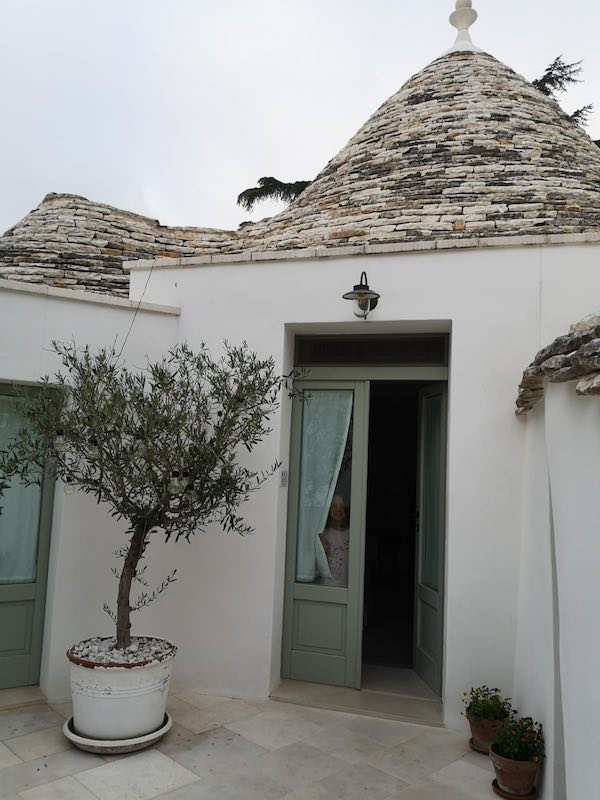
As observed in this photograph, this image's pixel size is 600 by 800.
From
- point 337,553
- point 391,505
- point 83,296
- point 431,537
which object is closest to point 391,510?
point 391,505

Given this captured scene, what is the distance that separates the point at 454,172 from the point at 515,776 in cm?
603

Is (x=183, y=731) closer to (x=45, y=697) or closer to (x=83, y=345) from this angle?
(x=45, y=697)

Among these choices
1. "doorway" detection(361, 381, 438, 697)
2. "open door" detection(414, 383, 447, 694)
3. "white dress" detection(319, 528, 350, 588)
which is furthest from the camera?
"doorway" detection(361, 381, 438, 697)

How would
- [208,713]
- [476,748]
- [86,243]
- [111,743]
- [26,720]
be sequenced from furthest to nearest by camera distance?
[86,243] < [208,713] < [26,720] < [476,748] < [111,743]

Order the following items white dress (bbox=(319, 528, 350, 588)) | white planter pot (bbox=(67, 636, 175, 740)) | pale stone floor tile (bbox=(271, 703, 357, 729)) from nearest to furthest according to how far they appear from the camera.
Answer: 1. white planter pot (bbox=(67, 636, 175, 740))
2. pale stone floor tile (bbox=(271, 703, 357, 729))
3. white dress (bbox=(319, 528, 350, 588))

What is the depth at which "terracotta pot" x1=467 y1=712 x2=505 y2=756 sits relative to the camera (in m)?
4.18

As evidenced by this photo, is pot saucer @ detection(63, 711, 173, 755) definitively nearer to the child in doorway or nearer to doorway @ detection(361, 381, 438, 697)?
the child in doorway

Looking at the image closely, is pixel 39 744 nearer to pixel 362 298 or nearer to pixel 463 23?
pixel 362 298

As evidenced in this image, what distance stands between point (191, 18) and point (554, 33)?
485 inches

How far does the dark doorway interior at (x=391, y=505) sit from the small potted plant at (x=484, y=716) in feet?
11.7

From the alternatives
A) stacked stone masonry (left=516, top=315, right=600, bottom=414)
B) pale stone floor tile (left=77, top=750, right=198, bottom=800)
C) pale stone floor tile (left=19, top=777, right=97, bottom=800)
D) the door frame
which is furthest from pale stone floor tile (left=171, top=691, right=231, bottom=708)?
stacked stone masonry (left=516, top=315, right=600, bottom=414)

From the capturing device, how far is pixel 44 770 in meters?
3.86

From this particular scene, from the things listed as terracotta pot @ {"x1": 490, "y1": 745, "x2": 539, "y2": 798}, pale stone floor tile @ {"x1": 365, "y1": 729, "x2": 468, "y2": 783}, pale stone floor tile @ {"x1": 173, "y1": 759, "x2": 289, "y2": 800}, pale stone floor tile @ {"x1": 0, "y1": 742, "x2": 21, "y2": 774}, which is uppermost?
terracotta pot @ {"x1": 490, "y1": 745, "x2": 539, "y2": 798}

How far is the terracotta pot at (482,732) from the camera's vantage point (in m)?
4.18
